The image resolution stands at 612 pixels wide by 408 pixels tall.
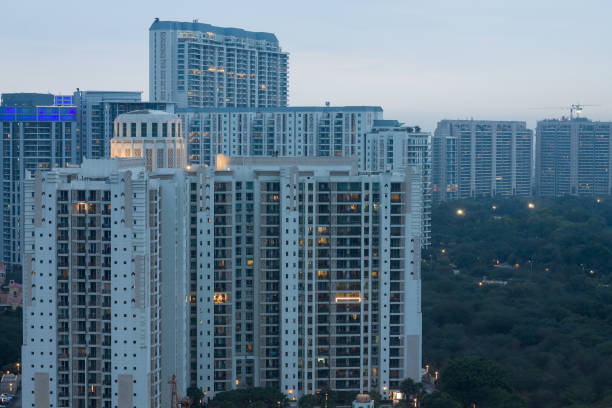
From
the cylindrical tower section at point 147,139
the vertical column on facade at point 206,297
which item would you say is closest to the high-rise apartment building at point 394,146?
the cylindrical tower section at point 147,139

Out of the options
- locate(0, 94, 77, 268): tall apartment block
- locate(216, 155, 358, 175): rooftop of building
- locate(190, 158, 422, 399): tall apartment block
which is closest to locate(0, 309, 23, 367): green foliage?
locate(190, 158, 422, 399): tall apartment block

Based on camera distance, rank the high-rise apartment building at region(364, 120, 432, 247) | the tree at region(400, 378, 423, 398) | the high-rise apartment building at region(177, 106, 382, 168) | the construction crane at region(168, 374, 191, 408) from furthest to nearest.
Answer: the high-rise apartment building at region(177, 106, 382, 168)
the high-rise apartment building at region(364, 120, 432, 247)
the tree at region(400, 378, 423, 398)
the construction crane at region(168, 374, 191, 408)

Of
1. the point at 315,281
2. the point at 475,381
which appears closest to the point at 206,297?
the point at 315,281

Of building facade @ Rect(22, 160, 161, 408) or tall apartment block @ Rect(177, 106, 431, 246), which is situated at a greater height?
tall apartment block @ Rect(177, 106, 431, 246)

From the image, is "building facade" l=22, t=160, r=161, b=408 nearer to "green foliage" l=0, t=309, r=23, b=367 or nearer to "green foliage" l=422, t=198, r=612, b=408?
"green foliage" l=0, t=309, r=23, b=367

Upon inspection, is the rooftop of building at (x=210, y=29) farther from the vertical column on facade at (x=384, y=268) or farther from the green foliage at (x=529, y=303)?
the vertical column on facade at (x=384, y=268)

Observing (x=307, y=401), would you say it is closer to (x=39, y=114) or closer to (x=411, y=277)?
(x=411, y=277)
